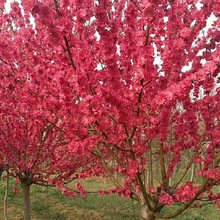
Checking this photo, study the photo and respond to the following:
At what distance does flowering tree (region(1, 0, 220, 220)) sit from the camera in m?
2.88

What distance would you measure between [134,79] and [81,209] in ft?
32.7

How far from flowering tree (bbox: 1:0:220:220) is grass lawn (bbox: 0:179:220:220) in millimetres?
5939

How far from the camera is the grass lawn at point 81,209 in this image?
10.7 metres

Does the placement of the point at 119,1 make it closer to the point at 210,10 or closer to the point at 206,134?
the point at 210,10

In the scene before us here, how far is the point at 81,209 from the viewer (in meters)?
11.8

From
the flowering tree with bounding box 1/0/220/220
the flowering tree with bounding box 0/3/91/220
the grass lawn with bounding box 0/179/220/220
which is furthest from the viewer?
the grass lawn with bounding box 0/179/220/220

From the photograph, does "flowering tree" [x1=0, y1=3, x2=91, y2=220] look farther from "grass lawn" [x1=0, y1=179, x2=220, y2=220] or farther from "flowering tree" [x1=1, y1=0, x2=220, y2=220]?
"grass lawn" [x1=0, y1=179, x2=220, y2=220]

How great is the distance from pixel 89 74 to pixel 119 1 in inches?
72.3

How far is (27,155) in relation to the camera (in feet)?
23.3

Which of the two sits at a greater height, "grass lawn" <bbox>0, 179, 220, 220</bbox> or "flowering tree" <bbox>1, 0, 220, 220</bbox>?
"flowering tree" <bbox>1, 0, 220, 220</bbox>

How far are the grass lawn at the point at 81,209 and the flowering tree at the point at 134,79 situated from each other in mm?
5939

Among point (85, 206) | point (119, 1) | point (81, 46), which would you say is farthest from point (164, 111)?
point (85, 206)

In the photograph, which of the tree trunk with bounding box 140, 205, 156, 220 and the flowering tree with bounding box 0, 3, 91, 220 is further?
the flowering tree with bounding box 0, 3, 91, 220

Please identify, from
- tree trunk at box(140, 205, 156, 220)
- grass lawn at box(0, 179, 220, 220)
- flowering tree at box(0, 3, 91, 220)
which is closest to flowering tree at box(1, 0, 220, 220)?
tree trunk at box(140, 205, 156, 220)
